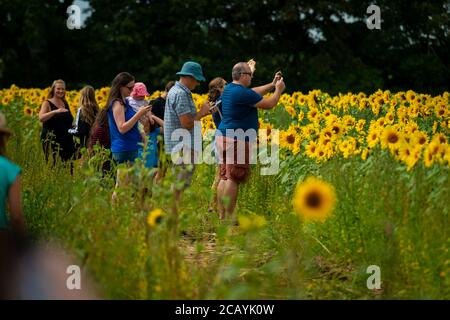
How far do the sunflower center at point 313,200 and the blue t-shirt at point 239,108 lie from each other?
3.06 m

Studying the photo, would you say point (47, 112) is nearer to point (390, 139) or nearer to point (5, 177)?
point (390, 139)

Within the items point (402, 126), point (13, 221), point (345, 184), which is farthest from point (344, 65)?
point (13, 221)

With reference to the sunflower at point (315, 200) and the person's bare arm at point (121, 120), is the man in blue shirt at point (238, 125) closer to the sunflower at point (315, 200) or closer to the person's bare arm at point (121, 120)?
the person's bare arm at point (121, 120)

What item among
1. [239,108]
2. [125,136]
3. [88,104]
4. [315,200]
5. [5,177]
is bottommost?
[315,200]

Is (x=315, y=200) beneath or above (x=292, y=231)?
above

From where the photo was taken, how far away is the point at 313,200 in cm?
405

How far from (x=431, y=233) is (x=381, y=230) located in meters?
0.38

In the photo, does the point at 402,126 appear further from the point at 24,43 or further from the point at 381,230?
the point at 24,43

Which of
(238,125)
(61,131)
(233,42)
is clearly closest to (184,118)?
(238,125)

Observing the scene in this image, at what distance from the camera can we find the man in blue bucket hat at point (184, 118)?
677cm

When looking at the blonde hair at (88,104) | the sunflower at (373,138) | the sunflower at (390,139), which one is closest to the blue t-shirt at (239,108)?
the sunflower at (373,138)

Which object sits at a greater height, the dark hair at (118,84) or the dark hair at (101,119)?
the dark hair at (118,84)

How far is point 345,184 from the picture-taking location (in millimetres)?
5402

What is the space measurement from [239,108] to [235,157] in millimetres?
466
